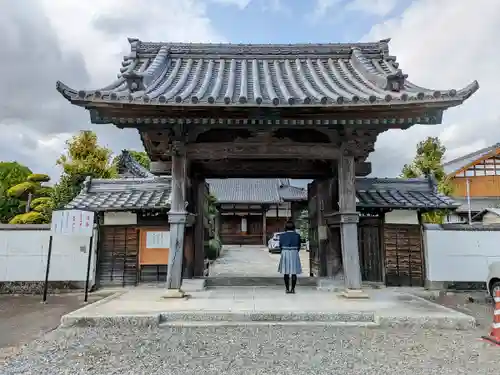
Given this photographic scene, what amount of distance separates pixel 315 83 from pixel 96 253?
7166mm

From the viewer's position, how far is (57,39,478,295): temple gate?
623 centimetres

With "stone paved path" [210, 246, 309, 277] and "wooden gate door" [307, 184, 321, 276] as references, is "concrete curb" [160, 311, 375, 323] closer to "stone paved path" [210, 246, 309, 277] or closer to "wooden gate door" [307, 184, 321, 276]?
"wooden gate door" [307, 184, 321, 276]

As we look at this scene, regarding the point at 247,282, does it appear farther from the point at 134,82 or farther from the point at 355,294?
the point at 134,82

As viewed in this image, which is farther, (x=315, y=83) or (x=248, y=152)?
(x=315, y=83)

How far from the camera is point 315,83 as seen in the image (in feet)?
26.9

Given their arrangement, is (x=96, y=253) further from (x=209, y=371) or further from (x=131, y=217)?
(x=209, y=371)

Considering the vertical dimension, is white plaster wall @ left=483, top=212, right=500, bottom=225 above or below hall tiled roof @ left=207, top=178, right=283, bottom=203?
below

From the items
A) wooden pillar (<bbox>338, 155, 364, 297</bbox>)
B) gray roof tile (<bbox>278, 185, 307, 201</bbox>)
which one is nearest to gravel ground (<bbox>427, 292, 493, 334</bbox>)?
wooden pillar (<bbox>338, 155, 364, 297</bbox>)

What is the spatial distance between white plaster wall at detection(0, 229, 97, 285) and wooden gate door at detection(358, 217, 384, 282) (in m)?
7.28

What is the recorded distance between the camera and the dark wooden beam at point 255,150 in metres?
7.29

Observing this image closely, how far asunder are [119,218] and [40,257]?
90.9 inches

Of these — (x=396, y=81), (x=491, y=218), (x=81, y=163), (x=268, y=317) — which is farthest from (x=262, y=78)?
(x=491, y=218)

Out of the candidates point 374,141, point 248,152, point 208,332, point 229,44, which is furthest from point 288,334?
point 229,44

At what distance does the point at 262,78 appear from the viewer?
8.49 metres
